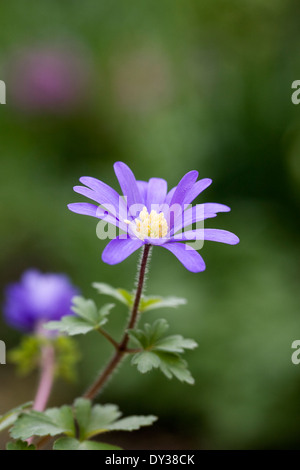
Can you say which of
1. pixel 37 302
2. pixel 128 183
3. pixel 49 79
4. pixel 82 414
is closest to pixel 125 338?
pixel 82 414

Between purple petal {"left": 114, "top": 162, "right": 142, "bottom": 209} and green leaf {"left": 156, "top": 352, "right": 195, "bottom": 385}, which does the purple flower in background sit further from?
green leaf {"left": 156, "top": 352, "right": 195, "bottom": 385}

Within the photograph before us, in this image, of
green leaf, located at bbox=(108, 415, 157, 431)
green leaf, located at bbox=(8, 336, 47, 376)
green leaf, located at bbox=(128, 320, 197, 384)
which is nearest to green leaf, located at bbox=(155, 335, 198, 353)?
green leaf, located at bbox=(128, 320, 197, 384)

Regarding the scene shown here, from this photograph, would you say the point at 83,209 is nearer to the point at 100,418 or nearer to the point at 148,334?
the point at 148,334

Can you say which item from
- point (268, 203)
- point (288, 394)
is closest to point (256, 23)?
point (268, 203)

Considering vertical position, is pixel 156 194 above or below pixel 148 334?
above
